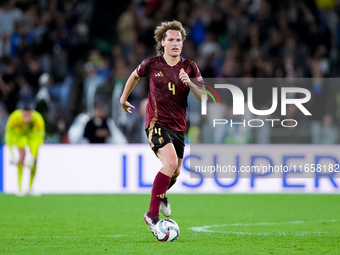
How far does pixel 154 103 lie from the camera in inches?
240

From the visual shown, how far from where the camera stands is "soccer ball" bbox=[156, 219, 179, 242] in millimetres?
5672

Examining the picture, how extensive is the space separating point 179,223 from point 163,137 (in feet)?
6.47

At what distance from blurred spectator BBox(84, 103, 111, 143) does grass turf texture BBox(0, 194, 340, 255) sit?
158cm

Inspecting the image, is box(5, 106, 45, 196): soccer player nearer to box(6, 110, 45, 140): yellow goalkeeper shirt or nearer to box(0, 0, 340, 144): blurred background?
box(6, 110, 45, 140): yellow goalkeeper shirt

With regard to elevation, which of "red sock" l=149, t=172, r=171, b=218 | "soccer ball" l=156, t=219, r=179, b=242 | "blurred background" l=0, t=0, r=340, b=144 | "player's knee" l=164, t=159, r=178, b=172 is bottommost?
"soccer ball" l=156, t=219, r=179, b=242

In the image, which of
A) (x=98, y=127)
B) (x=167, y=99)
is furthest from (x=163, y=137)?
(x=98, y=127)

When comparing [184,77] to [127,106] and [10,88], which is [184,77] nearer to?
[127,106]

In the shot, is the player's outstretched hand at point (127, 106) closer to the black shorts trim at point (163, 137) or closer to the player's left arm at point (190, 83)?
the black shorts trim at point (163, 137)

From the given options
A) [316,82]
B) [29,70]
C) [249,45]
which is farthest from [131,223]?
[249,45]

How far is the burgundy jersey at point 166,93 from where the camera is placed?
6.05m

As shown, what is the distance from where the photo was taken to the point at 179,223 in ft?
24.8

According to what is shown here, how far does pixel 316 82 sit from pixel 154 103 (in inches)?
271

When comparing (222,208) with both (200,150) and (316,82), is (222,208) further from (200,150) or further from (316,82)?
(316,82)

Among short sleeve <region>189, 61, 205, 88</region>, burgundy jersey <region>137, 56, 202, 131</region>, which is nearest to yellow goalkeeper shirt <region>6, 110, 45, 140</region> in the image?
burgundy jersey <region>137, 56, 202, 131</region>
